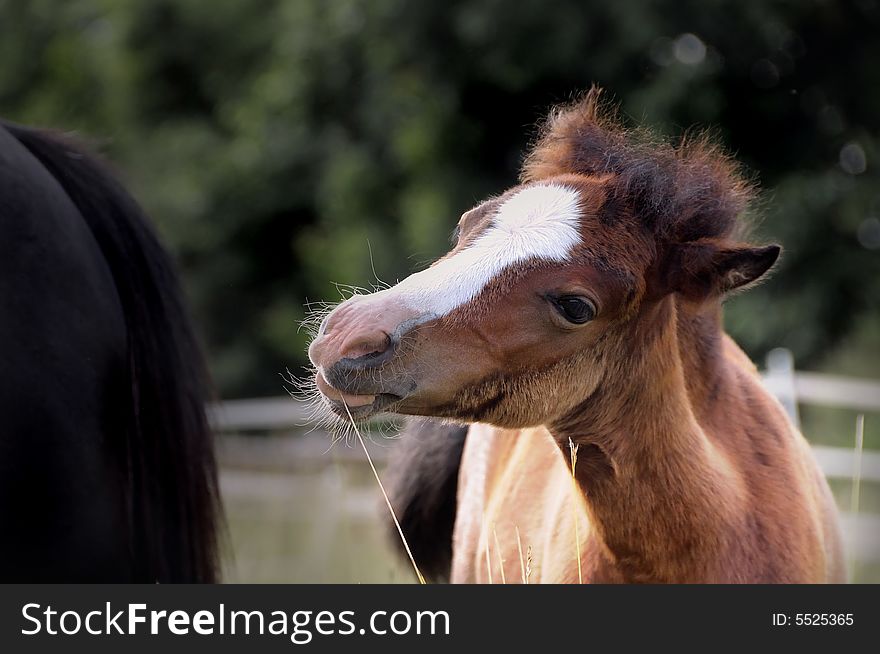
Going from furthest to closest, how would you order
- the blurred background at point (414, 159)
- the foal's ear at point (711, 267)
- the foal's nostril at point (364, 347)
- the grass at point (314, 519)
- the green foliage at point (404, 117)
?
1. the green foliage at point (404, 117)
2. the blurred background at point (414, 159)
3. the grass at point (314, 519)
4. the foal's ear at point (711, 267)
5. the foal's nostril at point (364, 347)

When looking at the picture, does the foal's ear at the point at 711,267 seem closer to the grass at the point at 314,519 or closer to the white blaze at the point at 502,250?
the white blaze at the point at 502,250

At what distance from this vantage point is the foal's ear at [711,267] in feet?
8.52

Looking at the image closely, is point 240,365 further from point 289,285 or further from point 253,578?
point 253,578

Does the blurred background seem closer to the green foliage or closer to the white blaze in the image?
the green foliage

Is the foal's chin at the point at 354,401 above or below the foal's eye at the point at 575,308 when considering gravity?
below

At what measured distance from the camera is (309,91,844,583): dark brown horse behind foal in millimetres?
2465

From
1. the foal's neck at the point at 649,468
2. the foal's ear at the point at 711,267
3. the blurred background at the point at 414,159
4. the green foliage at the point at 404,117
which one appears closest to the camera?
the foal's ear at the point at 711,267

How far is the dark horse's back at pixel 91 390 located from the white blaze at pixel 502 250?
986 mm

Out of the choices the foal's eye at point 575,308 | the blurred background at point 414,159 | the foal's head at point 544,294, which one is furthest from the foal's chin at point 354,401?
the blurred background at point 414,159

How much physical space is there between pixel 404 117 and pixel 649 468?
935 centimetres

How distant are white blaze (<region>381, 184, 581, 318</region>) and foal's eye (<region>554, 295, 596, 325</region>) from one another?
0.32ft

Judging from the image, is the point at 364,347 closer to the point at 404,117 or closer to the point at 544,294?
the point at 544,294

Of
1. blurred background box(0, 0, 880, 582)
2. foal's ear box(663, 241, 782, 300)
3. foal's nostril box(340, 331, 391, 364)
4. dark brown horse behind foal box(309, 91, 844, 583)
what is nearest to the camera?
foal's nostril box(340, 331, 391, 364)

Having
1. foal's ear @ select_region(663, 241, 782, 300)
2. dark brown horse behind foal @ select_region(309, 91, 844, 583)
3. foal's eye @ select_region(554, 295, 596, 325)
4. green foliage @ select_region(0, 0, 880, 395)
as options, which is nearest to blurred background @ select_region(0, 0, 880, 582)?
green foliage @ select_region(0, 0, 880, 395)
